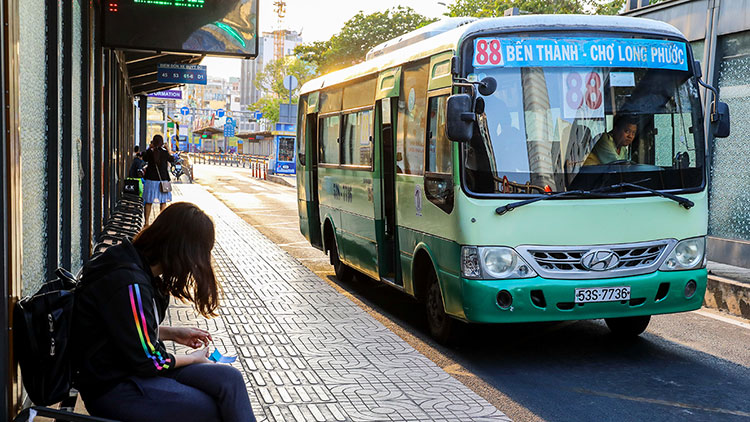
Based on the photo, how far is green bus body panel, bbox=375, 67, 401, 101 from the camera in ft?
29.9

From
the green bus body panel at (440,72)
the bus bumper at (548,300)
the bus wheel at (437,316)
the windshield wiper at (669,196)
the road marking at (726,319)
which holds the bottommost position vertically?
the road marking at (726,319)

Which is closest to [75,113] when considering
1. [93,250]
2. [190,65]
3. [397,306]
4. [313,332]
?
[93,250]

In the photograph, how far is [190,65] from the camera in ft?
64.7

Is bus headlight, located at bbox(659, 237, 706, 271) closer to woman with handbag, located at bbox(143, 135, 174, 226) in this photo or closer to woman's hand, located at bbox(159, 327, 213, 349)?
woman's hand, located at bbox(159, 327, 213, 349)

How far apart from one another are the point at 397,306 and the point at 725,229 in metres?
6.46

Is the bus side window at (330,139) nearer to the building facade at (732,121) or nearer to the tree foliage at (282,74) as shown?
the building facade at (732,121)

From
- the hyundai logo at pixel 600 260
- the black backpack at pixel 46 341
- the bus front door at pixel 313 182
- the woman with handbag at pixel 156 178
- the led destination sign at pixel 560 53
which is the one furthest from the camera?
the woman with handbag at pixel 156 178

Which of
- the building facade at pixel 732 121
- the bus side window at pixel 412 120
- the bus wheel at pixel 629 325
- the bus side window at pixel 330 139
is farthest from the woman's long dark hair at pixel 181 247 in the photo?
the building facade at pixel 732 121

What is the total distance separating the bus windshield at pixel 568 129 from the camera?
7.15 metres

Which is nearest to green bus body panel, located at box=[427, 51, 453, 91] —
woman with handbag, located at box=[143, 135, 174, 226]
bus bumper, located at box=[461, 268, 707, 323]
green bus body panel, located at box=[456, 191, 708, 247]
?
green bus body panel, located at box=[456, 191, 708, 247]

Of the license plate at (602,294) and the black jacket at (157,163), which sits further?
the black jacket at (157,163)

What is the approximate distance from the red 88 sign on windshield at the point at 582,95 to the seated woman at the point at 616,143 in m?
0.18

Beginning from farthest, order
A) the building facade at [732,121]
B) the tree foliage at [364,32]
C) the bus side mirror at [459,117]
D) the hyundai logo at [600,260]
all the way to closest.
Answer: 1. the tree foliage at [364,32]
2. the building facade at [732,121]
3. the hyundai logo at [600,260]
4. the bus side mirror at [459,117]

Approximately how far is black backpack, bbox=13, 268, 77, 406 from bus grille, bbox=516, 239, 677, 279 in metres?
4.33
